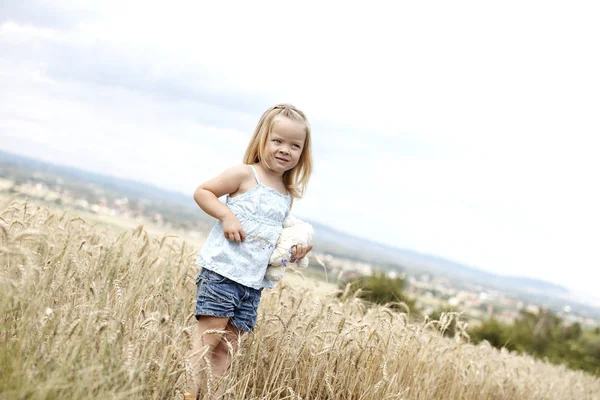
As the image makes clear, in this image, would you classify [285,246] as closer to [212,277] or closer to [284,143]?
[212,277]

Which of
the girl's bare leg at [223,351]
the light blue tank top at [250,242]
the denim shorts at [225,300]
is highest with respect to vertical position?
the light blue tank top at [250,242]

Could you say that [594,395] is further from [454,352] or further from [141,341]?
[141,341]

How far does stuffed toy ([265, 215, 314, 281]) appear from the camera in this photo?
3494mm

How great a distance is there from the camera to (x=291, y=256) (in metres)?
3.53

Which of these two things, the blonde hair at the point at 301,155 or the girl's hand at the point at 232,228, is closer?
the girl's hand at the point at 232,228

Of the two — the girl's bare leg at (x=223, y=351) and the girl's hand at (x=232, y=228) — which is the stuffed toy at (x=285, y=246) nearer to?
the girl's hand at (x=232, y=228)

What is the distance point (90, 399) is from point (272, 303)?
3133 millimetres

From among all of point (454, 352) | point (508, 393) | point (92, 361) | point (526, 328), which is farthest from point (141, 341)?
point (526, 328)

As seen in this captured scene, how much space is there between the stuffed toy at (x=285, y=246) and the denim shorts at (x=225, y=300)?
17cm

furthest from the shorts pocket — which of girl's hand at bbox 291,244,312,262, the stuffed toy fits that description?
girl's hand at bbox 291,244,312,262

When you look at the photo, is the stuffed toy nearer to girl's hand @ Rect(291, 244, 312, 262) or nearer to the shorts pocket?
girl's hand @ Rect(291, 244, 312, 262)

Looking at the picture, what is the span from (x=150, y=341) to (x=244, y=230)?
1.03m

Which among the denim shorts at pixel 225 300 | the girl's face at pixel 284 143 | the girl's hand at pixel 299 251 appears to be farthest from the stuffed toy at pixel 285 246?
the girl's face at pixel 284 143

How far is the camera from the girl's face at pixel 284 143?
3.47 m
